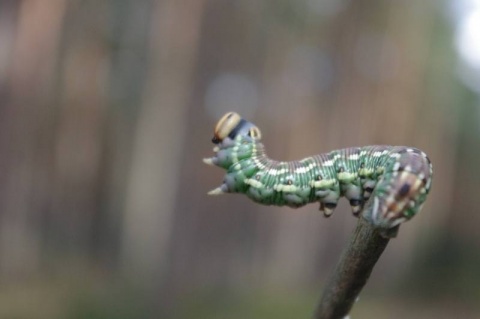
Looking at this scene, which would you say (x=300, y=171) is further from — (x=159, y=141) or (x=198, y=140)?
(x=198, y=140)

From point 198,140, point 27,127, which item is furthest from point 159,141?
point 198,140

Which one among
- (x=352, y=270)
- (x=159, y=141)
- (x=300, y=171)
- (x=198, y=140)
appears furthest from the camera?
(x=198, y=140)

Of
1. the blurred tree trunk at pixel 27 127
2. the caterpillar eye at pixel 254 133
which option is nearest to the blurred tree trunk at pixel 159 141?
the blurred tree trunk at pixel 27 127

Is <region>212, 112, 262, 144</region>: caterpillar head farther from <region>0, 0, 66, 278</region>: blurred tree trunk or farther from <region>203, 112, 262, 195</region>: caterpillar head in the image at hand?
<region>0, 0, 66, 278</region>: blurred tree trunk

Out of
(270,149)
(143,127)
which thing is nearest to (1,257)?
(143,127)

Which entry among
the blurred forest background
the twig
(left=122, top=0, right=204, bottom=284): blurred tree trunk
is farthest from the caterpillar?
(left=122, top=0, right=204, bottom=284): blurred tree trunk

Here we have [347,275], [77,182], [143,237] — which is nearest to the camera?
[347,275]

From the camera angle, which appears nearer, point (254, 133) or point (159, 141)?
A: point (254, 133)

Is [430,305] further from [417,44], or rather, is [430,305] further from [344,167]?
[344,167]
